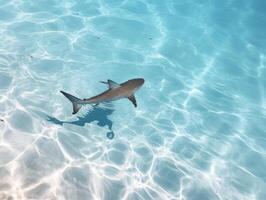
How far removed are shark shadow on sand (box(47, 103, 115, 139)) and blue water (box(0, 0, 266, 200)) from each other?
26 millimetres

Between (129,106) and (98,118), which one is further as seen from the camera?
(129,106)

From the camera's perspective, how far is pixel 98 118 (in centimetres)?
949

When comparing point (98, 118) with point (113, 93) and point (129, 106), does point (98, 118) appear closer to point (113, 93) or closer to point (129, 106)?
point (129, 106)

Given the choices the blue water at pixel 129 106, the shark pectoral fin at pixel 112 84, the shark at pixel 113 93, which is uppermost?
the shark pectoral fin at pixel 112 84

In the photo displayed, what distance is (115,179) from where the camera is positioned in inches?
317

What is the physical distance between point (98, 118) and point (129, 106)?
1.06 metres

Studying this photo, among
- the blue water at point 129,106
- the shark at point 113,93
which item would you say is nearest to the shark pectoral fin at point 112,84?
the shark at point 113,93

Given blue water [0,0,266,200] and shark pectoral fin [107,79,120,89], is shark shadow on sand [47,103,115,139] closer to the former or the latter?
blue water [0,0,266,200]

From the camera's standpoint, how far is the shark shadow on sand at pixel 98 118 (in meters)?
9.07

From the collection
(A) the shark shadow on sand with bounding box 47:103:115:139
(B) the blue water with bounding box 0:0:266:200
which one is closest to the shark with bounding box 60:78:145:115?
(B) the blue water with bounding box 0:0:266:200

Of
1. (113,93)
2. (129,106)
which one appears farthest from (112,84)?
(129,106)

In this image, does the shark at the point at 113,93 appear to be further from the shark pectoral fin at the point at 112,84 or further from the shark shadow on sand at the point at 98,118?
the shark shadow on sand at the point at 98,118

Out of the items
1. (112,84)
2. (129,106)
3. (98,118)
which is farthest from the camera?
(129,106)

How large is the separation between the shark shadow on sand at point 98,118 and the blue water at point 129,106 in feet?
0.08
